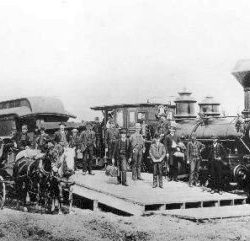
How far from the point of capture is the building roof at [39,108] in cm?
2311

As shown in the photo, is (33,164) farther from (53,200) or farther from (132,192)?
(132,192)

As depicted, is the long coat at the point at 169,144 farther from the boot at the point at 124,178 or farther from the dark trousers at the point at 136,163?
the boot at the point at 124,178

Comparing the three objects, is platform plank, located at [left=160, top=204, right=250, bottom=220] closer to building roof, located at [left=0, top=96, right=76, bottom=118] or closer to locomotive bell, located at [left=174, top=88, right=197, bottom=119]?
locomotive bell, located at [left=174, top=88, right=197, bottom=119]

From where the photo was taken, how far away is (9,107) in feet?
84.2

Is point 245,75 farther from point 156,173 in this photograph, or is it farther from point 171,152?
point 156,173

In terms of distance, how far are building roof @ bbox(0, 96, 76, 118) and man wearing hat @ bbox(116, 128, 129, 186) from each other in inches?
403

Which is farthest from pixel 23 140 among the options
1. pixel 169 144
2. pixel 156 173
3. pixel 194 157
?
pixel 194 157

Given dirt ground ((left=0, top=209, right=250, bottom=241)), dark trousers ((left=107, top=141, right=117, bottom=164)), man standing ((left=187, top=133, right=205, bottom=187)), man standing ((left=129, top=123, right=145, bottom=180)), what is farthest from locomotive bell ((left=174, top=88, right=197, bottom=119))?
dirt ground ((left=0, top=209, right=250, bottom=241))

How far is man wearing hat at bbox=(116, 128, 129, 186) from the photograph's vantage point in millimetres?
13094

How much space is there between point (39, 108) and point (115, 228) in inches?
600

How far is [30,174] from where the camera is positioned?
1204cm

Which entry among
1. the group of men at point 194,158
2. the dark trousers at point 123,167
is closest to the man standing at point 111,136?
the group of men at point 194,158

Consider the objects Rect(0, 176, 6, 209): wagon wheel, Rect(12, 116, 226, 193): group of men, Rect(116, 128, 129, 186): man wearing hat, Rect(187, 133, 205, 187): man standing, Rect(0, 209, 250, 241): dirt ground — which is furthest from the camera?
Rect(187, 133, 205, 187): man standing

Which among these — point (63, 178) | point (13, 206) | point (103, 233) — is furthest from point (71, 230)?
point (13, 206)
